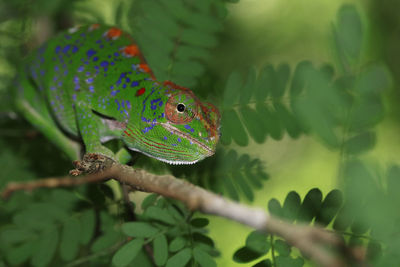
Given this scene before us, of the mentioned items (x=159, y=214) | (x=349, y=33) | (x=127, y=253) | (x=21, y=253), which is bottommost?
(x=21, y=253)

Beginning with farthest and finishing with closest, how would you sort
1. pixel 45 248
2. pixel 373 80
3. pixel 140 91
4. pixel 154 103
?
1. pixel 45 248
2. pixel 140 91
3. pixel 154 103
4. pixel 373 80

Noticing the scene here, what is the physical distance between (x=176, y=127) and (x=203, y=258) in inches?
17.8

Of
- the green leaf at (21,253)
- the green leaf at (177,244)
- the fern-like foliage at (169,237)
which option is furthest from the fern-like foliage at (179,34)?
the green leaf at (21,253)

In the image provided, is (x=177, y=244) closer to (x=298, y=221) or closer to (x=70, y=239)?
(x=298, y=221)

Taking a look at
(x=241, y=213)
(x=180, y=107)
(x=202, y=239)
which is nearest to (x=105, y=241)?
(x=202, y=239)

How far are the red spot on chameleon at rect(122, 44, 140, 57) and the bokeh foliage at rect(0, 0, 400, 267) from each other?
6cm

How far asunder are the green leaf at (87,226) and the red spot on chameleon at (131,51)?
73cm

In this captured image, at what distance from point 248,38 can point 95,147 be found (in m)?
5.14

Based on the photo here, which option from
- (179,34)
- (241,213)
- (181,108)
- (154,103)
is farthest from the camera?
(179,34)

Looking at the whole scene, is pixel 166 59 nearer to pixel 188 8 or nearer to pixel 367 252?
pixel 188 8

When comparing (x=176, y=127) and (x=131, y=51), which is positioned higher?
(x=131, y=51)

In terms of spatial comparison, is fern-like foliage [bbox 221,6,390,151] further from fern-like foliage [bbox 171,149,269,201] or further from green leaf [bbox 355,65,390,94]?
fern-like foliage [bbox 171,149,269,201]

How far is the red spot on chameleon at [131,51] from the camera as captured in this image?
1.71 meters

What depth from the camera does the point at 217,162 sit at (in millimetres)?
1614
